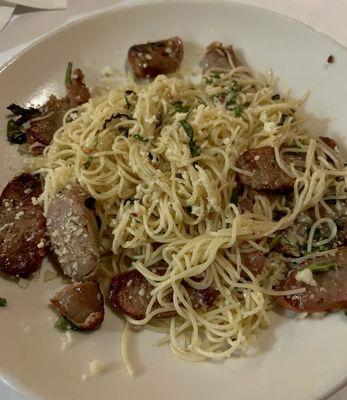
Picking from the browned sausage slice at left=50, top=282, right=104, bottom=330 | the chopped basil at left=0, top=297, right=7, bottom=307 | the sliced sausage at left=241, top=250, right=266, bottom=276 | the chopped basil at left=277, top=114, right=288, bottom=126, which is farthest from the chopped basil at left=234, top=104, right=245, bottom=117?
the chopped basil at left=0, top=297, right=7, bottom=307

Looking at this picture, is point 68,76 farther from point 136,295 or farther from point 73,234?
point 136,295

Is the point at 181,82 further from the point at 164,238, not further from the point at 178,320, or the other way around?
the point at 178,320

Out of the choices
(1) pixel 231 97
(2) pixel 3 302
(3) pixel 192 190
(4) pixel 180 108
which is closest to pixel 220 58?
(1) pixel 231 97

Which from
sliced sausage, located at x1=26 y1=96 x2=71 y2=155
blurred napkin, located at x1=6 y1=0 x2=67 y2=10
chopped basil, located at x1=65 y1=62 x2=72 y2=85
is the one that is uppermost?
blurred napkin, located at x1=6 y1=0 x2=67 y2=10

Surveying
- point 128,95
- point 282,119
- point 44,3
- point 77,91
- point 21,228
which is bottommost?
point 282,119

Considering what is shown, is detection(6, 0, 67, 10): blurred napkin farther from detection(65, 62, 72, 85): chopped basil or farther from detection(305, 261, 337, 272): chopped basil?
detection(305, 261, 337, 272): chopped basil

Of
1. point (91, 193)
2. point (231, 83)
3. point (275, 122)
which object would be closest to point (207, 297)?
point (91, 193)
